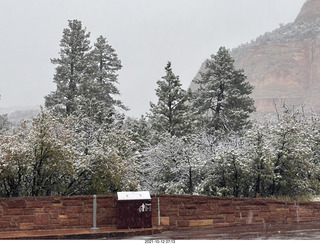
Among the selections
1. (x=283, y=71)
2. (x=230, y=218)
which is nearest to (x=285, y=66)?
(x=283, y=71)

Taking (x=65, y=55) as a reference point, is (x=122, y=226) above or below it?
below

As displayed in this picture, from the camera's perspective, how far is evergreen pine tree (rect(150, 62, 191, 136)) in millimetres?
30108

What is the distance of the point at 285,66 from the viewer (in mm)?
134250

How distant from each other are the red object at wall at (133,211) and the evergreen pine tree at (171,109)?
18884 millimetres

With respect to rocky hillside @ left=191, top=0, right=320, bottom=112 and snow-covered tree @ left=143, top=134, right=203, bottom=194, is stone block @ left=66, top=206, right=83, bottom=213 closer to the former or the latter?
snow-covered tree @ left=143, top=134, right=203, bottom=194

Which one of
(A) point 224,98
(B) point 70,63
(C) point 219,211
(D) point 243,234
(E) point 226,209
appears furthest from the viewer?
(B) point 70,63

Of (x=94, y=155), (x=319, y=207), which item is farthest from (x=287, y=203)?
(x=94, y=155)

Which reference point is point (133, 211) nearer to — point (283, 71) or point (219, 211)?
point (219, 211)

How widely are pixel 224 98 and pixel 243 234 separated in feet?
89.6

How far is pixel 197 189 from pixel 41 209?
1036 centimetres

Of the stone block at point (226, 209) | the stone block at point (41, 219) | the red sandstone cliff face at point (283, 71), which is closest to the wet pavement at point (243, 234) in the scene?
the stone block at point (226, 209)

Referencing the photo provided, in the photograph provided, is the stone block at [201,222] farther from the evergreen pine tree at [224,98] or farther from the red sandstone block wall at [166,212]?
the evergreen pine tree at [224,98]

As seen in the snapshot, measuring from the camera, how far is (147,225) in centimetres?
1101

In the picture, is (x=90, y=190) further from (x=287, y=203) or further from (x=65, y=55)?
(x=65, y=55)
